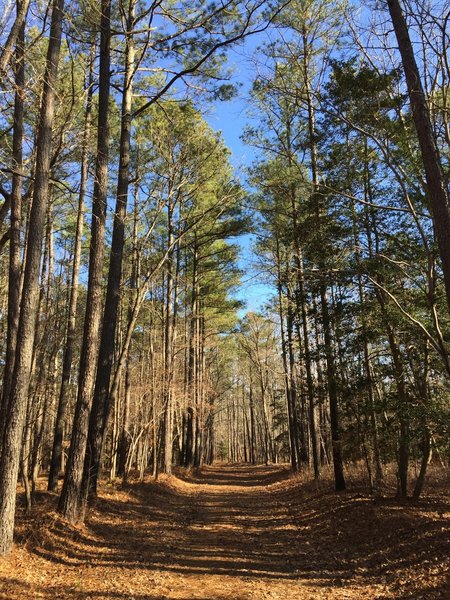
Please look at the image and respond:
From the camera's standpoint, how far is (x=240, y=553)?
6223 millimetres

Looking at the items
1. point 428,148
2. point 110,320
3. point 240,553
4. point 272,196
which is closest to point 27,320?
point 110,320

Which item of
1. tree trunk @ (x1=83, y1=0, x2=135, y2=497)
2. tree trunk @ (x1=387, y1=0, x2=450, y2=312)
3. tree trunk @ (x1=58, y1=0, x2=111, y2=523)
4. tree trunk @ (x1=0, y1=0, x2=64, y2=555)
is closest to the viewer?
tree trunk @ (x1=387, y1=0, x2=450, y2=312)

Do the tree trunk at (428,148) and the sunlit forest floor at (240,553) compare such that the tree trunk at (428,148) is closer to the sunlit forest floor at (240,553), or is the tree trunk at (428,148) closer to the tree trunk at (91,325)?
the sunlit forest floor at (240,553)

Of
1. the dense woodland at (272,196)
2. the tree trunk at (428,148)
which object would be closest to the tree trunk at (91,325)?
the dense woodland at (272,196)

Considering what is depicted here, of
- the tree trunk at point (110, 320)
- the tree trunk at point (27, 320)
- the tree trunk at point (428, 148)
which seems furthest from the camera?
the tree trunk at point (110, 320)

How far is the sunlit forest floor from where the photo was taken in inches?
183

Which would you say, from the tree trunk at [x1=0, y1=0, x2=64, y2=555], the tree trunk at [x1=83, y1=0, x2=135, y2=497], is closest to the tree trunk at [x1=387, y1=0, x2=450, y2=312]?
the tree trunk at [x1=0, y1=0, x2=64, y2=555]

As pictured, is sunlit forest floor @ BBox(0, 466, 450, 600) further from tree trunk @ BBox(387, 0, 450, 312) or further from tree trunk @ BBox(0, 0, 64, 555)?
tree trunk @ BBox(387, 0, 450, 312)

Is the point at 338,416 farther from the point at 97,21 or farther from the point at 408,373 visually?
the point at 97,21

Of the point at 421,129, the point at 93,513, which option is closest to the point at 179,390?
the point at 93,513

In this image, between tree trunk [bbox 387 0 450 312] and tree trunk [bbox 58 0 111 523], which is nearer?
tree trunk [bbox 387 0 450 312]

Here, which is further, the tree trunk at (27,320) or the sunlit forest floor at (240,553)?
the tree trunk at (27,320)

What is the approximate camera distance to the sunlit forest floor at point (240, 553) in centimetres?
465

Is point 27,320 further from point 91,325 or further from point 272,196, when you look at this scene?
point 272,196
